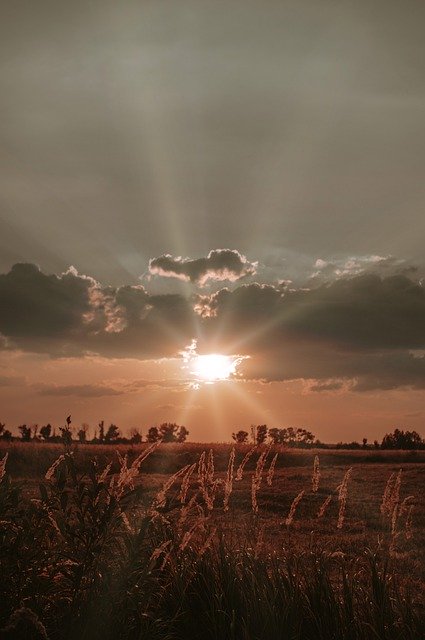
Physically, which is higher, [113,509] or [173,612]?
[113,509]

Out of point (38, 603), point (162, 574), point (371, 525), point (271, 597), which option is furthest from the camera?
point (371, 525)

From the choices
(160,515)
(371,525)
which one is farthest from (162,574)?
(371,525)

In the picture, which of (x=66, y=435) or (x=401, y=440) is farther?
(x=401, y=440)

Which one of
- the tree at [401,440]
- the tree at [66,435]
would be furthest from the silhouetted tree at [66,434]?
the tree at [401,440]

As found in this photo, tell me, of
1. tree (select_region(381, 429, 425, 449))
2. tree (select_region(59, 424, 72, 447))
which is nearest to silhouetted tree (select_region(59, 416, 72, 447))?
tree (select_region(59, 424, 72, 447))

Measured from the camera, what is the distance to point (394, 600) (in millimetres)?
4938

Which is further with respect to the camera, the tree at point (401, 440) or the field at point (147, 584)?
the tree at point (401, 440)

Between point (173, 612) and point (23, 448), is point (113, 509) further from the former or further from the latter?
point (23, 448)

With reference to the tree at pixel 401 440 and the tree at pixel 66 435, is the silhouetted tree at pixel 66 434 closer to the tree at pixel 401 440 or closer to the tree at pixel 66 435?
the tree at pixel 66 435

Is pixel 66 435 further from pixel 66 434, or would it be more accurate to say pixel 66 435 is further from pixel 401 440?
pixel 401 440

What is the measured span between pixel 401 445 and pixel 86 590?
1888 inches

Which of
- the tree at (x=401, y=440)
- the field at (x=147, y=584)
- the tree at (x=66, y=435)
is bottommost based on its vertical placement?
the field at (x=147, y=584)

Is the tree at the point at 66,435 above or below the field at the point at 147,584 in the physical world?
above

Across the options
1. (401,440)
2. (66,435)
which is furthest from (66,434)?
(401,440)
